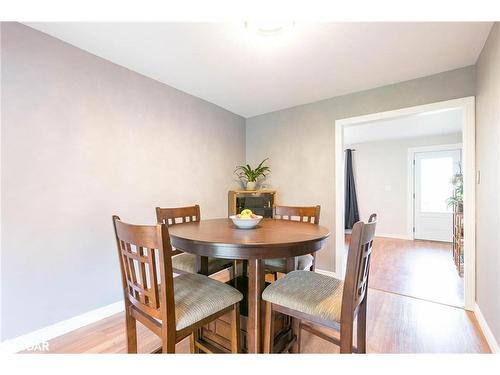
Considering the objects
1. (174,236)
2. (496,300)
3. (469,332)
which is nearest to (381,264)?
(469,332)

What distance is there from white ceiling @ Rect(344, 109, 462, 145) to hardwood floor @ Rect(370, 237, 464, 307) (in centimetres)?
210

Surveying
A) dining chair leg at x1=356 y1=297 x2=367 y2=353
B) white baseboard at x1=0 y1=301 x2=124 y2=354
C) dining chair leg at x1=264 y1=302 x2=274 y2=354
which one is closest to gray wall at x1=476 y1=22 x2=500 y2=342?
dining chair leg at x1=356 y1=297 x2=367 y2=353

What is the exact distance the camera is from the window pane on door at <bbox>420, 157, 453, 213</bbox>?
4.77m

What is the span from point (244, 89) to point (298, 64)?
739 millimetres

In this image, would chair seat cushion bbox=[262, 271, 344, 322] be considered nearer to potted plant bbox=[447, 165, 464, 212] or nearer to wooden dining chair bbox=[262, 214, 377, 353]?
wooden dining chair bbox=[262, 214, 377, 353]

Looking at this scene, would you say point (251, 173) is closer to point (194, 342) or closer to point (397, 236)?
point (194, 342)

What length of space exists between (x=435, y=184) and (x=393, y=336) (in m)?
4.36

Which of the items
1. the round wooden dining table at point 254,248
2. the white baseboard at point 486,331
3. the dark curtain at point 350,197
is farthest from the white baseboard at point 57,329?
the dark curtain at point 350,197

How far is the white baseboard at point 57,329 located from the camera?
1.53 meters

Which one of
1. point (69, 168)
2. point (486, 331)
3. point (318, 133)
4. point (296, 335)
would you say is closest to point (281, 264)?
point (296, 335)

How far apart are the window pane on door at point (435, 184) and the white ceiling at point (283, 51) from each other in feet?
11.3

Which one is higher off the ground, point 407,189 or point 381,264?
point 407,189

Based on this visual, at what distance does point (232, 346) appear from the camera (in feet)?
4.20

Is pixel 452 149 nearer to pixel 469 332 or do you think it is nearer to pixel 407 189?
pixel 407 189
